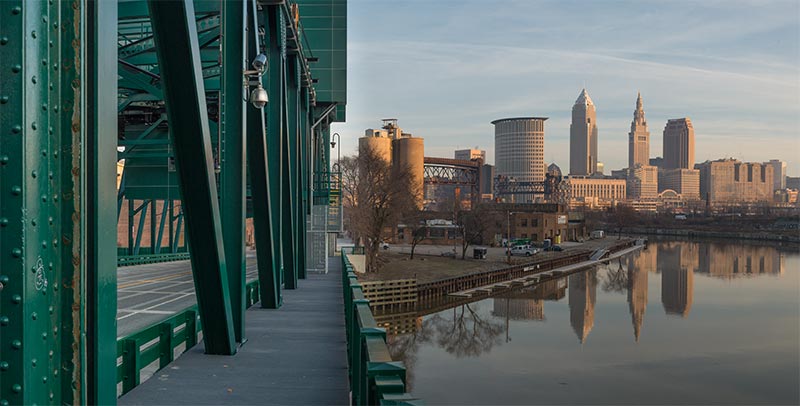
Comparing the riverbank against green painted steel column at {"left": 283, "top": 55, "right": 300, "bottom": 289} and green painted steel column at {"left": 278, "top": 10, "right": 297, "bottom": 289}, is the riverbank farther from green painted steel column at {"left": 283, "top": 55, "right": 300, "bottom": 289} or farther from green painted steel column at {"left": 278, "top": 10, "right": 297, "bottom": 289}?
green painted steel column at {"left": 278, "top": 10, "right": 297, "bottom": 289}

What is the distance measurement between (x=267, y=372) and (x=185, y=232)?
310 cm

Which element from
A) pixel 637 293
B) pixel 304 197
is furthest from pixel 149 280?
pixel 637 293

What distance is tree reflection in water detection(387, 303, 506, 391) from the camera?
3694cm

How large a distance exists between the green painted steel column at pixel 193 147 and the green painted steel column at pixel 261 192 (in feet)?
13.7

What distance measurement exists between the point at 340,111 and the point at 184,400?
41.3m

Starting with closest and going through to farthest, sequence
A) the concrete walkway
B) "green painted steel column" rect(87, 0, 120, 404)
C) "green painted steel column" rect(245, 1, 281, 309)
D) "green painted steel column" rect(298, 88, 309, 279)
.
Result: "green painted steel column" rect(87, 0, 120, 404)
the concrete walkway
"green painted steel column" rect(245, 1, 281, 309)
"green painted steel column" rect(298, 88, 309, 279)

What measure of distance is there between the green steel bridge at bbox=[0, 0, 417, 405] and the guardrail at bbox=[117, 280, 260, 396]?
20 millimetres

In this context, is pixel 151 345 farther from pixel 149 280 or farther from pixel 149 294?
pixel 149 280

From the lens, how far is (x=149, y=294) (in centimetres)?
2392

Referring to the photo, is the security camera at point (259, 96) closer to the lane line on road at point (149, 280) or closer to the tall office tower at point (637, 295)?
the lane line on road at point (149, 280)

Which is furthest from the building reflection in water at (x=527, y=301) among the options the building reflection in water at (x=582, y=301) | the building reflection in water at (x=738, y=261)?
the building reflection in water at (x=738, y=261)

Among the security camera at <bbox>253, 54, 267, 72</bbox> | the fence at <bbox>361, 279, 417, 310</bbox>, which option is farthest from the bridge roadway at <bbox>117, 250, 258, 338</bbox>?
the fence at <bbox>361, 279, 417, 310</bbox>

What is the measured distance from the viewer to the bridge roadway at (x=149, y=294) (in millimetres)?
18023

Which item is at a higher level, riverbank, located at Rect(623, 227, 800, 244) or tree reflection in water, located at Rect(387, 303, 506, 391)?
riverbank, located at Rect(623, 227, 800, 244)
